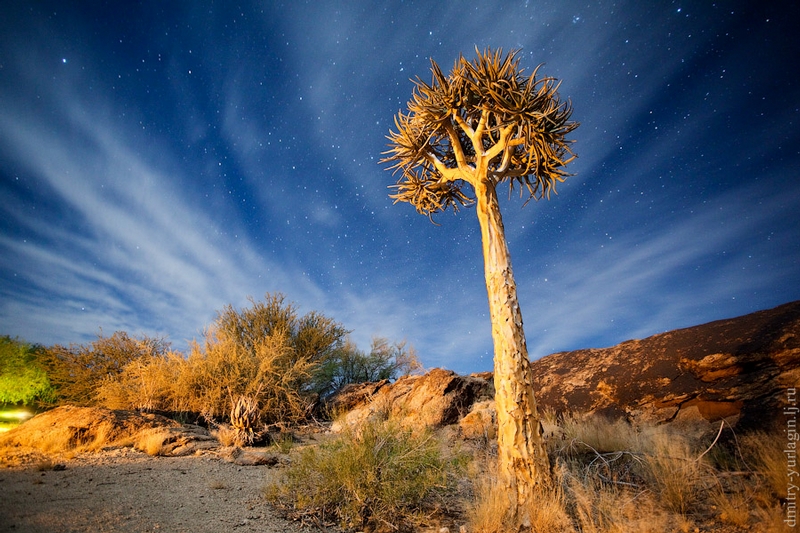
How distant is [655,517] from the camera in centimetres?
371

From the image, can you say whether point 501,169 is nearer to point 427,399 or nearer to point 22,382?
point 427,399

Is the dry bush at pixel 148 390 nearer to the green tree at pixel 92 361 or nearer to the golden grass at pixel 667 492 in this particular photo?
the green tree at pixel 92 361

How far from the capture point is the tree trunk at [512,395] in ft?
13.9

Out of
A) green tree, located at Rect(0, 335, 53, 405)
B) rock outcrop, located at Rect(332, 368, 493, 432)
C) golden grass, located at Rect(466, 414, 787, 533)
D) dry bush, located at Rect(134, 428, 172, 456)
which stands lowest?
golden grass, located at Rect(466, 414, 787, 533)

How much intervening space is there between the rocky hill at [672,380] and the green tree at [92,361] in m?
10.3

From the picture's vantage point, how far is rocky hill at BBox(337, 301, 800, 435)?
506 cm

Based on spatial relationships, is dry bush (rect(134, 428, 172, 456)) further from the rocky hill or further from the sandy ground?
the rocky hill

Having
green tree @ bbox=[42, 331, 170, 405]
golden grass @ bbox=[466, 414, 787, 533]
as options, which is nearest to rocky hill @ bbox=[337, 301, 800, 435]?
golden grass @ bbox=[466, 414, 787, 533]

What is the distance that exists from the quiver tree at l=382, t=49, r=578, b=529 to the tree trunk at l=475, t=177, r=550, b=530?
0.04 feet

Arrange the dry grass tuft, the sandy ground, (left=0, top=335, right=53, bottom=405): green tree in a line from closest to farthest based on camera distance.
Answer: the sandy ground → the dry grass tuft → (left=0, top=335, right=53, bottom=405): green tree

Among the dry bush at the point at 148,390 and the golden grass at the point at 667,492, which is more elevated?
the dry bush at the point at 148,390

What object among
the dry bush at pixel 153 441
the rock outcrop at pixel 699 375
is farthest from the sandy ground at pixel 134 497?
the rock outcrop at pixel 699 375

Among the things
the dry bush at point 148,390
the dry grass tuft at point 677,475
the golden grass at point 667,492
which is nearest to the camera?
the golden grass at point 667,492

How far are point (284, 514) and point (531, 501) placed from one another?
2809 millimetres
